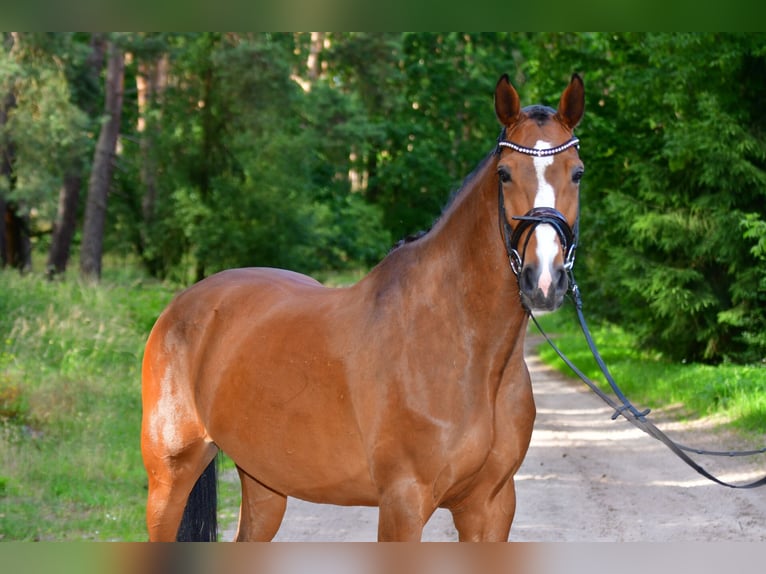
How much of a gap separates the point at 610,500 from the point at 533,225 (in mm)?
5699

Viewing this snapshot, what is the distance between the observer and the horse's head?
115 inches

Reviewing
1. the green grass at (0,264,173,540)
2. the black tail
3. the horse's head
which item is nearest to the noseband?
the horse's head

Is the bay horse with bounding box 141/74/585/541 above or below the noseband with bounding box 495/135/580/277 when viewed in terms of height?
below

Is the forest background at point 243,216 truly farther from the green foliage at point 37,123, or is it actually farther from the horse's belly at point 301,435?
the horse's belly at point 301,435

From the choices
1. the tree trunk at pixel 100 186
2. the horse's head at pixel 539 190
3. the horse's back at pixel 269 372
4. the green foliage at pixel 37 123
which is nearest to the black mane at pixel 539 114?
the horse's head at pixel 539 190

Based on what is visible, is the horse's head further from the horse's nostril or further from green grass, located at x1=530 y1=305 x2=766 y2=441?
green grass, located at x1=530 y1=305 x2=766 y2=441

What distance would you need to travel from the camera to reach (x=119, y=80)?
2283cm

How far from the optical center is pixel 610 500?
8.09 metres

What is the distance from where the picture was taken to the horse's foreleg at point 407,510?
3.20 meters

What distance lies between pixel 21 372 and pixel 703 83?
11145mm

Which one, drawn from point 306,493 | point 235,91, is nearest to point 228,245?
point 235,91

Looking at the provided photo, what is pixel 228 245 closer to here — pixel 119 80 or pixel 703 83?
pixel 119 80

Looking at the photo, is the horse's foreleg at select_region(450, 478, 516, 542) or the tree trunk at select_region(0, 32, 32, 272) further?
the tree trunk at select_region(0, 32, 32, 272)

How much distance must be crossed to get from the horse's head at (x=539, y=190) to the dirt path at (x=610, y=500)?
13.2ft
